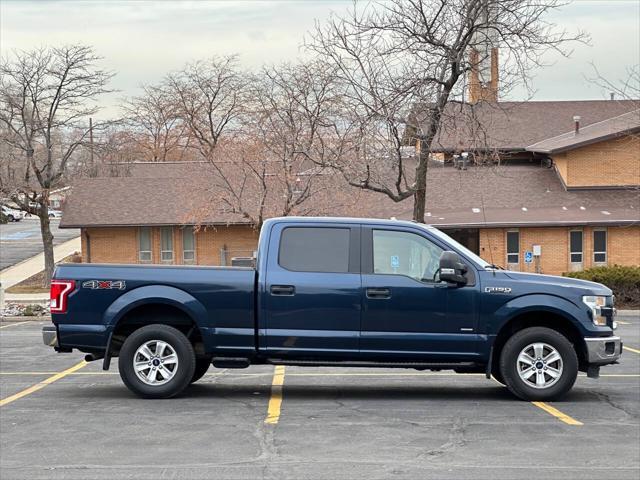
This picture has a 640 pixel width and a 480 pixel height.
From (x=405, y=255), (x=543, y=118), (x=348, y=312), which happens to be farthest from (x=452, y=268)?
(x=543, y=118)

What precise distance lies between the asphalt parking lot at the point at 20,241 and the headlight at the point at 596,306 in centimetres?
4191

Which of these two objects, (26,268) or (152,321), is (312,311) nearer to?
(152,321)

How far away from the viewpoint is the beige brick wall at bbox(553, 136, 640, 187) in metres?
39.2

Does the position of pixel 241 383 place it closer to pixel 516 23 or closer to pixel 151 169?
pixel 516 23

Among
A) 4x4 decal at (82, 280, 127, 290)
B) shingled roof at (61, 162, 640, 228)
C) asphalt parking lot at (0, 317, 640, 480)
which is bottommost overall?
asphalt parking lot at (0, 317, 640, 480)

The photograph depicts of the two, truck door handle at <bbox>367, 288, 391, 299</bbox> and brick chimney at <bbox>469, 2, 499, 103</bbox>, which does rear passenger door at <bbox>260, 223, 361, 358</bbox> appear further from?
brick chimney at <bbox>469, 2, 499, 103</bbox>

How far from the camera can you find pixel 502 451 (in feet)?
24.7

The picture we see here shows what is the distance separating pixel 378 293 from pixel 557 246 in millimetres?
29069

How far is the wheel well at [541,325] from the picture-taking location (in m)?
10.0

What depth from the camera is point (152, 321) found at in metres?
10.2

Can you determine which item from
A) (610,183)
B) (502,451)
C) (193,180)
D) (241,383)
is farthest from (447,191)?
(502,451)

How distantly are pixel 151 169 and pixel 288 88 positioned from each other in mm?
12179

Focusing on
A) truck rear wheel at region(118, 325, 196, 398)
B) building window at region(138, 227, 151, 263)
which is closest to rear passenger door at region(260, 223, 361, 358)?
truck rear wheel at region(118, 325, 196, 398)

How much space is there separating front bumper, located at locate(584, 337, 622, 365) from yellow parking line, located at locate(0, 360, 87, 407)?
6282 mm
